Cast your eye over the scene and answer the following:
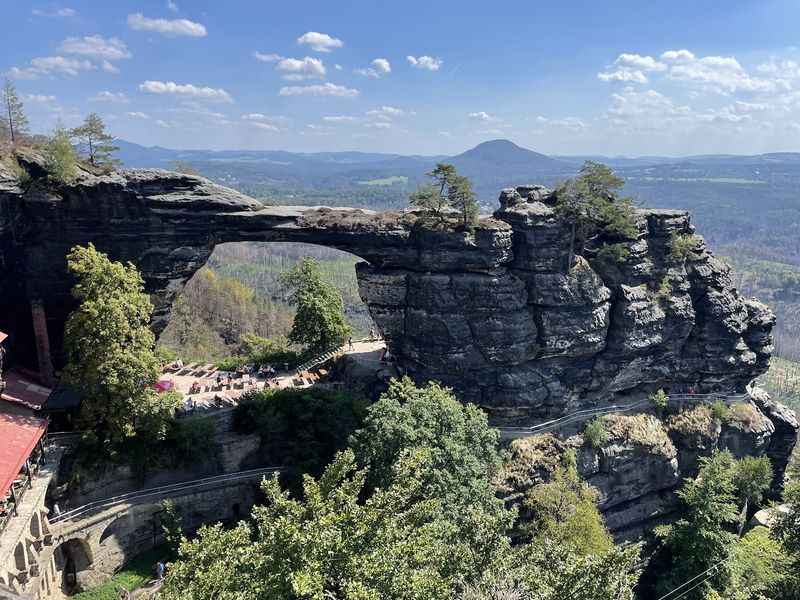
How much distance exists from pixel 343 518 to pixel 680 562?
87.7 feet

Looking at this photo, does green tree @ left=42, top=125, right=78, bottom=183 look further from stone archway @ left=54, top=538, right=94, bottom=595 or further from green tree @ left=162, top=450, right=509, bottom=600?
green tree @ left=162, top=450, right=509, bottom=600

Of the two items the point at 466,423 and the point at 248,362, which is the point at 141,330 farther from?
the point at 466,423

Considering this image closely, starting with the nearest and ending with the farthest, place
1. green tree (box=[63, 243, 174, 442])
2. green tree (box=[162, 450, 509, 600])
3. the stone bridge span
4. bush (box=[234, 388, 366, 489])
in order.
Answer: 1. green tree (box=[162, 450, 509, 600])
2. the stone bridge span
3. green tree (box=[63, 243, 174, 442])
4. bush (box=[234, 388, 366, 489])

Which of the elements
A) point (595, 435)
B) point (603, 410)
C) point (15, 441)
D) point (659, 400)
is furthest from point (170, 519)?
point (659, 400)

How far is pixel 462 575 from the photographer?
48.0 ft

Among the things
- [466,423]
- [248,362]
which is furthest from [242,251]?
[466,423]

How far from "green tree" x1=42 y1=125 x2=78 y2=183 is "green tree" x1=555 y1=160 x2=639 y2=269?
27084 millimetres

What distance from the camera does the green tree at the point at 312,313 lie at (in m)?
34.7

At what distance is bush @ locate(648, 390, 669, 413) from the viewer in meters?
36.7

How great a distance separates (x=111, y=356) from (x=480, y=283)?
19.7m

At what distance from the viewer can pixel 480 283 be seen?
103 ft

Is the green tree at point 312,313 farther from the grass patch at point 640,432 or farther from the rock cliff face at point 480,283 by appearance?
the grass patch at point 640,432

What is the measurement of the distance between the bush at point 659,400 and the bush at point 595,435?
528 centimetres

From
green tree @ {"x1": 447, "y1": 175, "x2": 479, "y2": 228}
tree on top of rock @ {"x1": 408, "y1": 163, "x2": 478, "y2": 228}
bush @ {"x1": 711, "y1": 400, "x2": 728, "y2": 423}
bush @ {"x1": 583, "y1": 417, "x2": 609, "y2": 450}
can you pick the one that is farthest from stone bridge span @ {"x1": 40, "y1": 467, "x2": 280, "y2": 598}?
bush @ {"x1": 711, "y1": 400, "x2": 728, "y2": 423}
